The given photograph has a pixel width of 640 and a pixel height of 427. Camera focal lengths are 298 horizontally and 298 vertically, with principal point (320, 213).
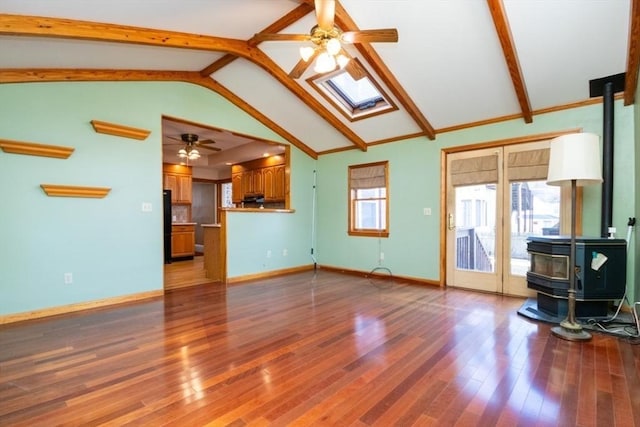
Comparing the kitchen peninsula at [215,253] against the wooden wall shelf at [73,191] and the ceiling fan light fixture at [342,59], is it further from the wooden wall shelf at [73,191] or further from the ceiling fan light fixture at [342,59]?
the ceiling fan light fixture at [342,59]

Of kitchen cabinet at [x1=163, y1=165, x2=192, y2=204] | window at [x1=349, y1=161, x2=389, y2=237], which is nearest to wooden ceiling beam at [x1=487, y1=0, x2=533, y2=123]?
window at [x1=349, y1=161, x2=389, y2=237]

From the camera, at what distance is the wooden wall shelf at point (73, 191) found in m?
3.44

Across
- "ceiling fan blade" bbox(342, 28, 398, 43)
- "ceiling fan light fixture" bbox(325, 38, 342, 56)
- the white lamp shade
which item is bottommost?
the white lamp shade

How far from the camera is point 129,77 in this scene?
13.1ft

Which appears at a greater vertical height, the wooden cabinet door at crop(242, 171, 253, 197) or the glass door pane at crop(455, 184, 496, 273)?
the wooden cabinet door at crop(242, 171, 253, 197)

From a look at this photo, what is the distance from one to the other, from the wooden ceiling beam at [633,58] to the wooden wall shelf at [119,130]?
17.9 feet

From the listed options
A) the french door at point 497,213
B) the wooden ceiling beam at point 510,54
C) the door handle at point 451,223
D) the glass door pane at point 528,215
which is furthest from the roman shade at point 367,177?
the wooden ceiling beam at point 510,54

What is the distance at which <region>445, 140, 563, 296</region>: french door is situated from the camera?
4027 mm

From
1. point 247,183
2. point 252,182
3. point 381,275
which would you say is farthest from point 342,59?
point 247,183

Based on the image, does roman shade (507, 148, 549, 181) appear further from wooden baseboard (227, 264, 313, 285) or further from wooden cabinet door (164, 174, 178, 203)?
wooden cabinet door (164, 174, 178, 203)

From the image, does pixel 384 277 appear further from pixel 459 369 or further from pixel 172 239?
pixel 172 239

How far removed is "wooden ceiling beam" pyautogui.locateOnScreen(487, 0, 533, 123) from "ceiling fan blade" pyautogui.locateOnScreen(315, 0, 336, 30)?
1529 mm

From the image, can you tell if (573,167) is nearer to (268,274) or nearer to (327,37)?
(327,37)

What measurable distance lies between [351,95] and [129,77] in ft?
10.7
